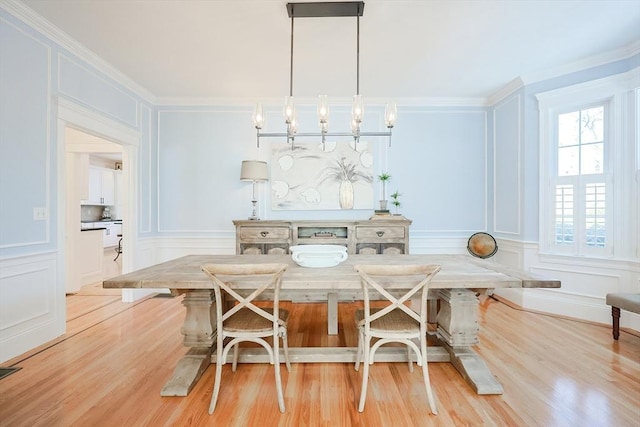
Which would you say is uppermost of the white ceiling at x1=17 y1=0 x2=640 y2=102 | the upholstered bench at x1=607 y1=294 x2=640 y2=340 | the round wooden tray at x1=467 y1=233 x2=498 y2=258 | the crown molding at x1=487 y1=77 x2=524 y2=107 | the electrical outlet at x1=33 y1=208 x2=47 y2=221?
the white ceiling at x1=17 y1=0 x2=640 y2=102

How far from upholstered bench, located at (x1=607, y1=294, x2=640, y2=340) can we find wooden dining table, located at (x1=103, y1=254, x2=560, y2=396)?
1332 mm

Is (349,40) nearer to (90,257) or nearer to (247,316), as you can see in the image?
(247,316)

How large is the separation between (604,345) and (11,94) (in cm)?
532

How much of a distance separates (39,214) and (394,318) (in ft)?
10.0

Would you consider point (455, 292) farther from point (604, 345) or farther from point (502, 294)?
point (502, 294)

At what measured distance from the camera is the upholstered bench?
245 centimetres

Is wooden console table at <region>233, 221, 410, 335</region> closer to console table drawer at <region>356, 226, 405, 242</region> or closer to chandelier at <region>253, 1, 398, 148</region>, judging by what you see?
console table drawer at <region>356, 226, 405, 242</region>

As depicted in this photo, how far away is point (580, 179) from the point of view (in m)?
3.24

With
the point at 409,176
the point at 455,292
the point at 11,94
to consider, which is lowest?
the point at 455,292

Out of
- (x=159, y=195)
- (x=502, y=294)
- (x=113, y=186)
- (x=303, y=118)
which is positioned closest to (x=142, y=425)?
(x=159, y=195)

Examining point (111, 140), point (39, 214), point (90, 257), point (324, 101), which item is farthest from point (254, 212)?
point (90, 257)

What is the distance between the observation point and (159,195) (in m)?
4.32

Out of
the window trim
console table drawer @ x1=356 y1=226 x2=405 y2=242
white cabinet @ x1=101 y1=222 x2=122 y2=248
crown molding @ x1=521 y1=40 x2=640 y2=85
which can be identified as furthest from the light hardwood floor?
white cabinet @ x1=101 y1=222 x2=122 y2=248

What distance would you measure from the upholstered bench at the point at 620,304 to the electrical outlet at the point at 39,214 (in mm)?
5083
